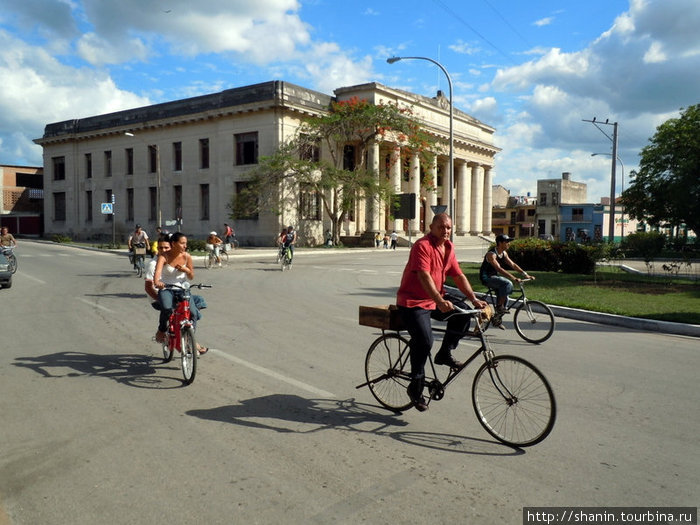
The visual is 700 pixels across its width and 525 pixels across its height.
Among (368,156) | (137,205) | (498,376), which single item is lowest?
(498,376)

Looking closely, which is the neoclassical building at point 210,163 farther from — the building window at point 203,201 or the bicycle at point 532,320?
the bicycle at point 532,320

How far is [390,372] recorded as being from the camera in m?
5.42

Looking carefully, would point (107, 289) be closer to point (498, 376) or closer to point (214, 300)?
point (214, 300)

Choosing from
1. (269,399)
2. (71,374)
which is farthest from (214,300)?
(269,399)

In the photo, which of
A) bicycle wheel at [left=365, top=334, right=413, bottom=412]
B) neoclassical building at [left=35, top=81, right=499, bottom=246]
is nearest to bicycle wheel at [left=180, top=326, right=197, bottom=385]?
bicycle wheel at [left=365, top=334, right=413, bottom=412]

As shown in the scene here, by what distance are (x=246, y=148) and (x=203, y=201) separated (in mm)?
6464

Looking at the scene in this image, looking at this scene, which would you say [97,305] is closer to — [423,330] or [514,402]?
[423,330]

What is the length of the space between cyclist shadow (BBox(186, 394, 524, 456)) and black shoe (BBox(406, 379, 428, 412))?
221mm

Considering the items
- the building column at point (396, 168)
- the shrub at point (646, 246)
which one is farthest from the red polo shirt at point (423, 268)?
the building column at point (396, 168)

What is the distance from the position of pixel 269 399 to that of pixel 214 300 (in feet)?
26.9

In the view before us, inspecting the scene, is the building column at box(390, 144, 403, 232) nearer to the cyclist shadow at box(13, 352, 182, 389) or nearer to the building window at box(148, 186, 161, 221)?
the building window at box(148, 186, 161, 221)

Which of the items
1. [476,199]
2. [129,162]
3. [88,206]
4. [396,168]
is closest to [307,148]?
[396,168]

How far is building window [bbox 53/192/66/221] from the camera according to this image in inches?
2324

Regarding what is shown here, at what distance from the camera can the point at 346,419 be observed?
5.13m
